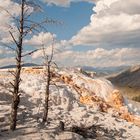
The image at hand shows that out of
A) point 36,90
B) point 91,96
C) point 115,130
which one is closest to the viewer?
point 115,130

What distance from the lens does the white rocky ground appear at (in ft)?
109

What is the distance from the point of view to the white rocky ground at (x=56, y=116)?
33.3m

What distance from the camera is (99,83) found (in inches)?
2403

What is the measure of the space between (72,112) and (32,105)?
4.86 meters

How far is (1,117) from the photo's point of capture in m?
37.1

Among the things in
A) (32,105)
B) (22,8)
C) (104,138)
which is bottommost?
(104,138)

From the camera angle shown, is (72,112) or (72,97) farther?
(72,97)

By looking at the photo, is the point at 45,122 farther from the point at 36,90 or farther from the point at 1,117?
the point at 36,90

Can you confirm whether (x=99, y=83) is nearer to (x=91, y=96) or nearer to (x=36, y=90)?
(x=91, y=96)

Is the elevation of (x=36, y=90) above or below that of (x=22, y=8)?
below

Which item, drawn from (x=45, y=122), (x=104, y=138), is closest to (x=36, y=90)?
(x=45, y=122)

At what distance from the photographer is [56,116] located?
145ft

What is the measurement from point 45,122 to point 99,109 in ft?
47.7

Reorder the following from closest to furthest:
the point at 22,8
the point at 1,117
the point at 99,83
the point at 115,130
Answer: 1. the point at 22,8
2. the point at 1,117
3. the point at 115,130
4. the point at 99,83
